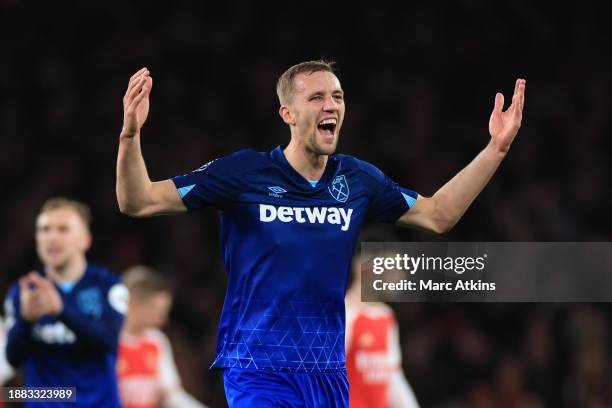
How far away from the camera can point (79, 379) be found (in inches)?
239

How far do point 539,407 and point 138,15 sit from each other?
250 inches

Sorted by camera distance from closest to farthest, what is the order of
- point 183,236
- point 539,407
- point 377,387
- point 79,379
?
point 79,379 → point 377,387 → point 539,407 → point 183,236

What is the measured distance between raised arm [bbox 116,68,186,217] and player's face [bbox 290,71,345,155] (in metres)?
0.59

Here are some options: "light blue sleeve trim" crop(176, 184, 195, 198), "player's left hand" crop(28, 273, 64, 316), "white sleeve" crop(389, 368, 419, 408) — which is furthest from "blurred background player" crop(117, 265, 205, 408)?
"light blue sleeve trim" crop(176, 184, 195, 198)

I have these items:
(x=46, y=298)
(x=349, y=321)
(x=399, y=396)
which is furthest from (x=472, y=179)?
(x=399, y=396)

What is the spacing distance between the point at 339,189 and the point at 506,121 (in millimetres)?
761

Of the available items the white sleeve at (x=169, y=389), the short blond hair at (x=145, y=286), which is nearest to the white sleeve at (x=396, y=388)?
the white sleeve at (x=169, y=389)

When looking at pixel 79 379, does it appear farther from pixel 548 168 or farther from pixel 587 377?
pixel 548 168

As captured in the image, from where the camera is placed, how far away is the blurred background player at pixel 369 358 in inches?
336

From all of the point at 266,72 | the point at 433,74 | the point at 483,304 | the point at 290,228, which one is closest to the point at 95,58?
the point at 266,72

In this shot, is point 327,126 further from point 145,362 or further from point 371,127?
point 371,127

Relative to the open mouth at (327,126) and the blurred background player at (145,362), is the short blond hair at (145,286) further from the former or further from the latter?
the open mouth at (327,126)

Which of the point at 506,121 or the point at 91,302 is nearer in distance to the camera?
the point at 506,121

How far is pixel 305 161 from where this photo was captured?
4305 mm
